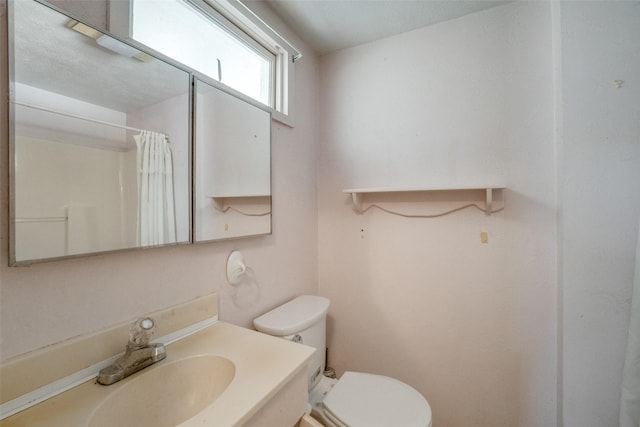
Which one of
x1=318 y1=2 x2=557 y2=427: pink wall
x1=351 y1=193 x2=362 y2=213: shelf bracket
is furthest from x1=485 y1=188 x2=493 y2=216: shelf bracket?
x1=351 y1=193 x2=362 y2=213: shelf bracket

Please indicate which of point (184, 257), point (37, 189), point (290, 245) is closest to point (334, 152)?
point (290, 245)

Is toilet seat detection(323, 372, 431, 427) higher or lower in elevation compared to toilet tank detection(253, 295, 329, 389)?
lower

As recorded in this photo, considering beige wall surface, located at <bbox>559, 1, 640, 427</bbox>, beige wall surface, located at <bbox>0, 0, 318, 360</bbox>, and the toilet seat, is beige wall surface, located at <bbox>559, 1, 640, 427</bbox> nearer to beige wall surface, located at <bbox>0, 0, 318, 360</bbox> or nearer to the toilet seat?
the toilet seat

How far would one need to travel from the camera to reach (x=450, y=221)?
1.43m

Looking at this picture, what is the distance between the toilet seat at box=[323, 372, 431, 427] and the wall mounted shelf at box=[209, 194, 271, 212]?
95 centimetres

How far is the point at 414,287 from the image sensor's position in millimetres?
1517

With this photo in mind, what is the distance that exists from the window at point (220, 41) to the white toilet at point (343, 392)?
1028mm

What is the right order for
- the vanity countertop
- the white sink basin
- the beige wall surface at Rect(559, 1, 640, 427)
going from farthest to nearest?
the beige wall surface at Rect(559, 1, 640, 427) < the white sink basin < the vanity countertop

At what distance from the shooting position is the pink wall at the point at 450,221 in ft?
4.18

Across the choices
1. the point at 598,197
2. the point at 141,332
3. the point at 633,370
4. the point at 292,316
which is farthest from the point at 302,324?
the point at 598,197

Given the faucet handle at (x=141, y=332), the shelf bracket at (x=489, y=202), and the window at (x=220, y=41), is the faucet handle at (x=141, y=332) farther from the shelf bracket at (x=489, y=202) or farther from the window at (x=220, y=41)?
the shelf bracket at (x=489, y=202)

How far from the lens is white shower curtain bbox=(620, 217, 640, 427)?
94 cm

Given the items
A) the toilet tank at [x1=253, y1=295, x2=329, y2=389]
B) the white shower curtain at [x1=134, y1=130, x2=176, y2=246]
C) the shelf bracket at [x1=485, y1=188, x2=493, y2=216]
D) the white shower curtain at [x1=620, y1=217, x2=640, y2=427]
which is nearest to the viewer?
the white shower curtain at [x1=134, y1=130, x2=176, y2=246]

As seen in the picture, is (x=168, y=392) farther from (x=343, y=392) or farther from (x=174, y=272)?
(x=343, y=392)
